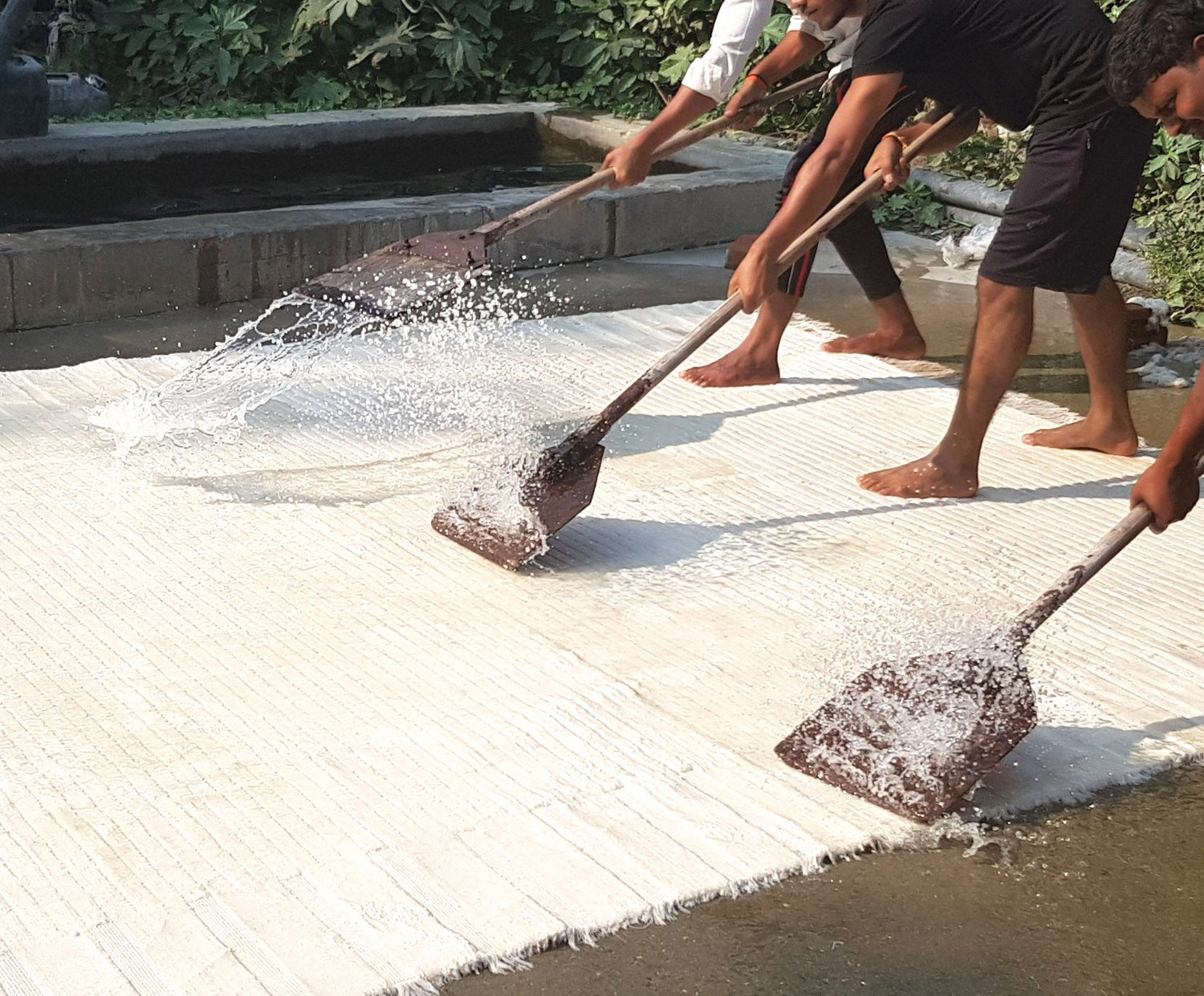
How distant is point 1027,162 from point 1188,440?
1358 millimetres

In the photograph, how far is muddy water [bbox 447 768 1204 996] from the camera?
199 centimetres

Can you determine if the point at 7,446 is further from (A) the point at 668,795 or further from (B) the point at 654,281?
(B) the point at 654,281

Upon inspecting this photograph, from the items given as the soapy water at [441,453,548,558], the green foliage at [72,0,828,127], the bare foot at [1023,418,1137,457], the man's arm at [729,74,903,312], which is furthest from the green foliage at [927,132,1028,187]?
the soapy water at [441,453,548,558]

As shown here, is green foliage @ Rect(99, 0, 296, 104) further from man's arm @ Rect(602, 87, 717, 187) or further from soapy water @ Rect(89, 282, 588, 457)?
man's arm @ Rect(602, 87, 717, 187)

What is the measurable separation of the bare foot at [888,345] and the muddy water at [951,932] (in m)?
2.46

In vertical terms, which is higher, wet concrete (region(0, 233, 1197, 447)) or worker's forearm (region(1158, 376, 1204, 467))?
worker's forearm (region(1158, 376, 1204, 467))

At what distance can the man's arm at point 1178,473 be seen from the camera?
93.6 inches

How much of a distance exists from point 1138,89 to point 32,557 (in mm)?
2177

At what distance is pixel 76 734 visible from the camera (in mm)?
2471

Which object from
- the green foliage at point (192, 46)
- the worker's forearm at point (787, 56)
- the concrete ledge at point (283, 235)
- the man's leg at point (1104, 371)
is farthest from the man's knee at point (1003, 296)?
the green foliage at point (192, 46)

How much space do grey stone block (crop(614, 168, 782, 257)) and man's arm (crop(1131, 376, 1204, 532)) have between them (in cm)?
380

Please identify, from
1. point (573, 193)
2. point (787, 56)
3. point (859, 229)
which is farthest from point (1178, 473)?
point (787, 56)

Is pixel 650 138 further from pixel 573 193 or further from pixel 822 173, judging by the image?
pixel 822 173

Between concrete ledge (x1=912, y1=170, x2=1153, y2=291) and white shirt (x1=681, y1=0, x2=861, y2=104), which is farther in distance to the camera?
concrete ledge (x1=912, y1=170, x2=1153, y2=291)
